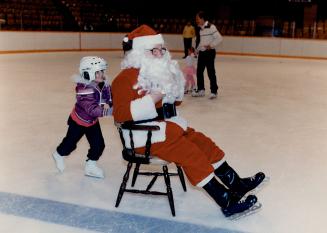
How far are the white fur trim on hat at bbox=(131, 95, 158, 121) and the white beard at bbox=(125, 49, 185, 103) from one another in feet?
0.20

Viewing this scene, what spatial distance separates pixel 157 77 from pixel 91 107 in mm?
522

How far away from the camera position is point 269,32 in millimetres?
16828

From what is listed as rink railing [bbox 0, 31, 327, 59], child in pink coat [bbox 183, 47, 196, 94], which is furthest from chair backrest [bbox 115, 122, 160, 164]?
rink railing [bbox 0, 31, 327, 59]

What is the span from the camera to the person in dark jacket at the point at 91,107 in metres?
2.88

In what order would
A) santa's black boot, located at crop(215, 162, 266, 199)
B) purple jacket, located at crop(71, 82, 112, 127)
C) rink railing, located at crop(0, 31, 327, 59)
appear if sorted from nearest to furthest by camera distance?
santa's black boot, located at crop(215, 162, 266, 199) < purple jacket, located at crop(71, 82, 112, 127) < rink railing, located at crop(0, 31, 327, 59)

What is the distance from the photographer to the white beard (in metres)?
2.51

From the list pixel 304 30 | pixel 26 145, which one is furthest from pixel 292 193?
pixel 304 30

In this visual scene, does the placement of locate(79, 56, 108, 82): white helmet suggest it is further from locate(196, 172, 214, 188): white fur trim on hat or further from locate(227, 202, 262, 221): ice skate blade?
locate(227, 202, 262, 221): ice skate blade

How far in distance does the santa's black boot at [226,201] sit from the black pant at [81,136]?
963 millimetres

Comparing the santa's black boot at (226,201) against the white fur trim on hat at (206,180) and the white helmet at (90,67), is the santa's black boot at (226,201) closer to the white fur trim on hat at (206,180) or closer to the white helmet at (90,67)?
the white fur trim on hat at (206,180)


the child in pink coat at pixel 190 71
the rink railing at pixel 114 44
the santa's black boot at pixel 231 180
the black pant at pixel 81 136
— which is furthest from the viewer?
the rink railing at pixel 114 44

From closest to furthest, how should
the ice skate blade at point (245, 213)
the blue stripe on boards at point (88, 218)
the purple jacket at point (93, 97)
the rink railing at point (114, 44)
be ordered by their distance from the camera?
the blue stripe on boards at point (88, 218) → the ice skate blade at point (245, 213) → the purple jacket at point (93, 97) → the rink railing at point (114, 44)

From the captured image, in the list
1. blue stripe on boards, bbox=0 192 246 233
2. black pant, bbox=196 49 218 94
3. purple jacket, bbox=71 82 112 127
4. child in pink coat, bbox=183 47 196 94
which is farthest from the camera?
child in pink coat, bbox=183 47 196 94

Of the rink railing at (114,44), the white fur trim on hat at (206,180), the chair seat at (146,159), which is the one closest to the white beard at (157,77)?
the chair seat at (146,159)
